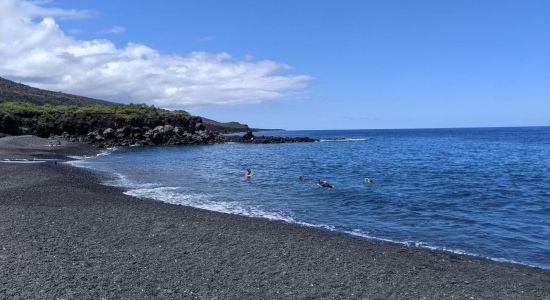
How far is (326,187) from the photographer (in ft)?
102

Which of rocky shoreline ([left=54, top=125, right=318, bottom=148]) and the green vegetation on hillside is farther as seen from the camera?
the green vegetation on hillside

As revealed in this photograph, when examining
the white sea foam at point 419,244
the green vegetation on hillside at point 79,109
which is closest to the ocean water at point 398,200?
the white sea foam at point 419,244

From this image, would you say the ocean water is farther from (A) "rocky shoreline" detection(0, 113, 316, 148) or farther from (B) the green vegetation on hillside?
(B) the green vegetation on hillside

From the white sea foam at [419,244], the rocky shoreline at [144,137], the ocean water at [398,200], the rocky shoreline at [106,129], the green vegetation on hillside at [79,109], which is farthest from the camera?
the green vegetation on hillside at [79,109]

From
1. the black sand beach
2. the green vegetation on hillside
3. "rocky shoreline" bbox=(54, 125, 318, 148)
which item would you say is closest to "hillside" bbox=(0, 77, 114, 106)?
the green vegetation on hillside

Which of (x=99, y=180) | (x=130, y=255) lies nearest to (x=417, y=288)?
(x=130, y=255)

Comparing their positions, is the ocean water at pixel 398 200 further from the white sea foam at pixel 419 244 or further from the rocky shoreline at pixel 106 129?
the rocky shoreline at pixel 106 129

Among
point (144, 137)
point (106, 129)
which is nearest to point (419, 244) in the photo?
point (144, 137)

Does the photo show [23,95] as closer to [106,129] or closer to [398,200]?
[106,129]

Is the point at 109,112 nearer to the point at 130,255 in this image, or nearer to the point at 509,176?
the point at 509,176

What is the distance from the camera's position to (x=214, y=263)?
1221cm

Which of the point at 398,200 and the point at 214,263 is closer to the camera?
the point at 214,263

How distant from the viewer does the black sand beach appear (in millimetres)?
10141

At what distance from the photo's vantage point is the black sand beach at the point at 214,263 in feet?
33.3
